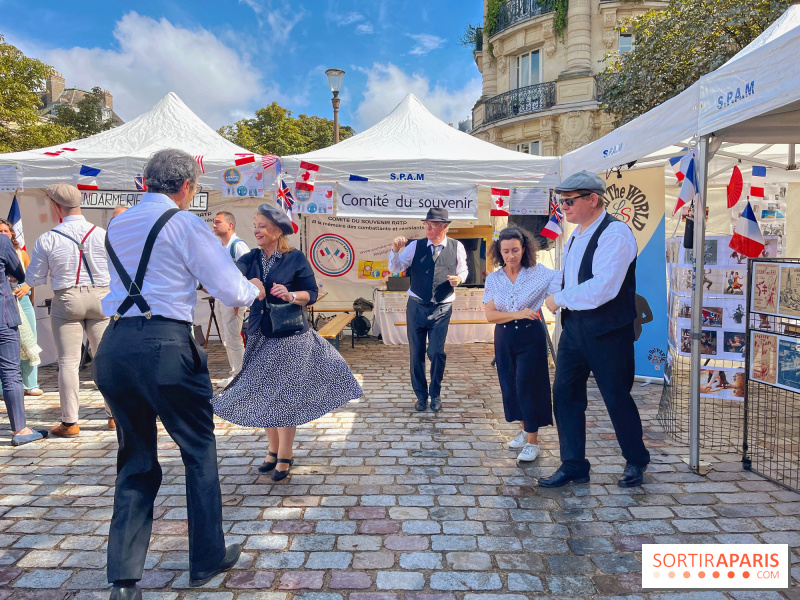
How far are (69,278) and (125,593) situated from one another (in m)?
3.15

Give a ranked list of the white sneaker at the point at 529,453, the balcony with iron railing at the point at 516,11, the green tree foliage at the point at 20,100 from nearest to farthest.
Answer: the white sneaker at the point at 529,453, the green tree foliage at the point at 20,100, the balcony with iron railing at the point at 516,11

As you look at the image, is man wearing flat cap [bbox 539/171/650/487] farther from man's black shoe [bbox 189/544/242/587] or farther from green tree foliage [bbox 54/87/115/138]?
green tree foliage [bbox 54/87/115/138]

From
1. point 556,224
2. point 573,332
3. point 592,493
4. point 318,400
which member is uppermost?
point 556,224

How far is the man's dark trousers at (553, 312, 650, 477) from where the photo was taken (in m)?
3.47

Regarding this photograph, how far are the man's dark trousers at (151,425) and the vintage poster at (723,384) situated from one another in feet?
12.6

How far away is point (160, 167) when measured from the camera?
249 centimetres

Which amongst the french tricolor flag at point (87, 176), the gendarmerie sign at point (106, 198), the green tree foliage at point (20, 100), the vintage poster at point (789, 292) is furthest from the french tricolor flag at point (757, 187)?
the green tree foliage at point (20, 100)

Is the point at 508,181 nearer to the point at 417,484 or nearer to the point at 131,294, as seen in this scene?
the point at 417,484

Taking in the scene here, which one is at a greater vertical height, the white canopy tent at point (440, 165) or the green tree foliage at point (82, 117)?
the green tree foliage at point (82, 117)

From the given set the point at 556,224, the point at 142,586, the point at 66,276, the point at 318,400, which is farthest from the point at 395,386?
the point at 142,586

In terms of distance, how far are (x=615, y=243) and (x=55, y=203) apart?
4308 millimetres

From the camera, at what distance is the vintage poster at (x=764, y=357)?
364cm

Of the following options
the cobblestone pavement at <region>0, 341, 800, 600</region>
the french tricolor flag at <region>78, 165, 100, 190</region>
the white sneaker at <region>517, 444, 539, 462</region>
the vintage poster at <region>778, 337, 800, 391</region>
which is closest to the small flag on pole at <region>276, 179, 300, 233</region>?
the french tricolor flag at <region>78, 165, 100, 190</region>

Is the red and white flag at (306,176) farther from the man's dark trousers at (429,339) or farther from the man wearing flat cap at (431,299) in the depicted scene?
the man's dark trousers at (429,339)
